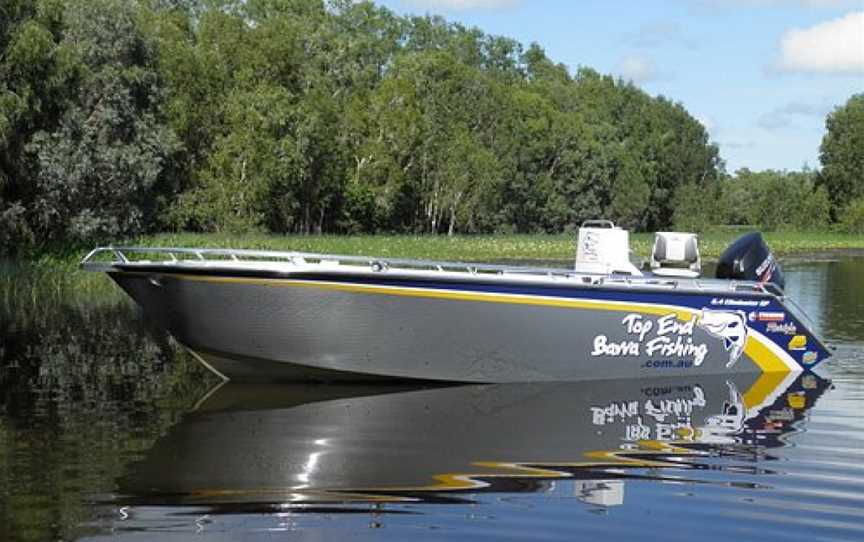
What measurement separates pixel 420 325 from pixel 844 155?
96.3 metres

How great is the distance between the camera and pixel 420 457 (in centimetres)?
948

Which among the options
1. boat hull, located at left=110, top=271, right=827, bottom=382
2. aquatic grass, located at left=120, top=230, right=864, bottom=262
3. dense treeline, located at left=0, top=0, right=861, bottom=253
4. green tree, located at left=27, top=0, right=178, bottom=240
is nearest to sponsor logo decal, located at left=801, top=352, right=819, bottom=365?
boat hull, located at left=110, top=271, right=827, bottom=382


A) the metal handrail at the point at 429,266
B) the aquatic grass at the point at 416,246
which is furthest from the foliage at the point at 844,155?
the metal handrail at the point at 429,266

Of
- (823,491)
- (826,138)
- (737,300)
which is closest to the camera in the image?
(823,491)

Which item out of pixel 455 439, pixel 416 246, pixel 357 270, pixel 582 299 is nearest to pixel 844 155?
pixel 416 246

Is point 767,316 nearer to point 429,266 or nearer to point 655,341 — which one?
point 655,341

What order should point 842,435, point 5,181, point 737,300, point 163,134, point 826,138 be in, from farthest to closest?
point 826,138 < point 163,134 < point 5,181 < point 737,300 < point 842,435

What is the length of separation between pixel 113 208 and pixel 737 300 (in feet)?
80.4

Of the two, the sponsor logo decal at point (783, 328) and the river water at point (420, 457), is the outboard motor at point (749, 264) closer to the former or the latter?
the sponsor logo decal at point (783, 328)

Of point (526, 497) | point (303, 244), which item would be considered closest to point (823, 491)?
point (526, 497)

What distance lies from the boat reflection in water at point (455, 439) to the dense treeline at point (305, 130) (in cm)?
1937

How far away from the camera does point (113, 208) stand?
34594mm

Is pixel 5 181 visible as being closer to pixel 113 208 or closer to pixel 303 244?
pixel 113 208

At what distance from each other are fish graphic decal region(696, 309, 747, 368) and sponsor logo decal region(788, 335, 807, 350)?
73 cm
